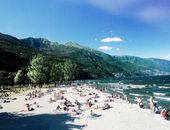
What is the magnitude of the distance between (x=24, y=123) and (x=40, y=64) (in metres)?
74.4

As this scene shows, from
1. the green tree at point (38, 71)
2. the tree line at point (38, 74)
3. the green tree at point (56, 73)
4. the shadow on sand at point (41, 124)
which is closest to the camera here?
the shadow on sand at point (41, 124)

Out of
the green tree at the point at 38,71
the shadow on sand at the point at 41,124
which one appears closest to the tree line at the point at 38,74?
the green tree at the point at 38,71

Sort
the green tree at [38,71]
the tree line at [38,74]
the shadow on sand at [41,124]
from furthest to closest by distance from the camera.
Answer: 1. the tree line at [38,74]
2. the green tree at [38,71]
3. the shadow on sand at [41,124]

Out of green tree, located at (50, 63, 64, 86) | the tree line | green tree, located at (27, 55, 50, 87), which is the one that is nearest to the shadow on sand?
green tree, located at (27, 55, 50, 87)

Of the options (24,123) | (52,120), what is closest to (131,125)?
(52,120)

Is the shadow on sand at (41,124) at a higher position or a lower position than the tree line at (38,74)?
lower

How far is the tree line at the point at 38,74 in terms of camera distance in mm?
103319

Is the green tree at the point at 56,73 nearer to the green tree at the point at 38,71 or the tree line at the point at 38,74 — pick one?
the tree line at the point at 38,74

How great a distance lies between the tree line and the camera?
103 meters

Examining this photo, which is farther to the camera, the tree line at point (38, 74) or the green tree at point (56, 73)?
the green tree at point (56, 73)

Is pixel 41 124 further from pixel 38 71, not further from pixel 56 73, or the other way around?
pixel 56 73

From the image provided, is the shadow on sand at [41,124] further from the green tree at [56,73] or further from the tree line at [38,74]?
the green tree at [56,73]

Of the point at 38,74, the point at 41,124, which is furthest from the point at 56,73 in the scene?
the point at 41,124

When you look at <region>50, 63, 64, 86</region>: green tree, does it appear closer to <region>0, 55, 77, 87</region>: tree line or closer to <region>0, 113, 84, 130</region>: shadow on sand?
<region>0, 55, 77, 87</region>: tree line
